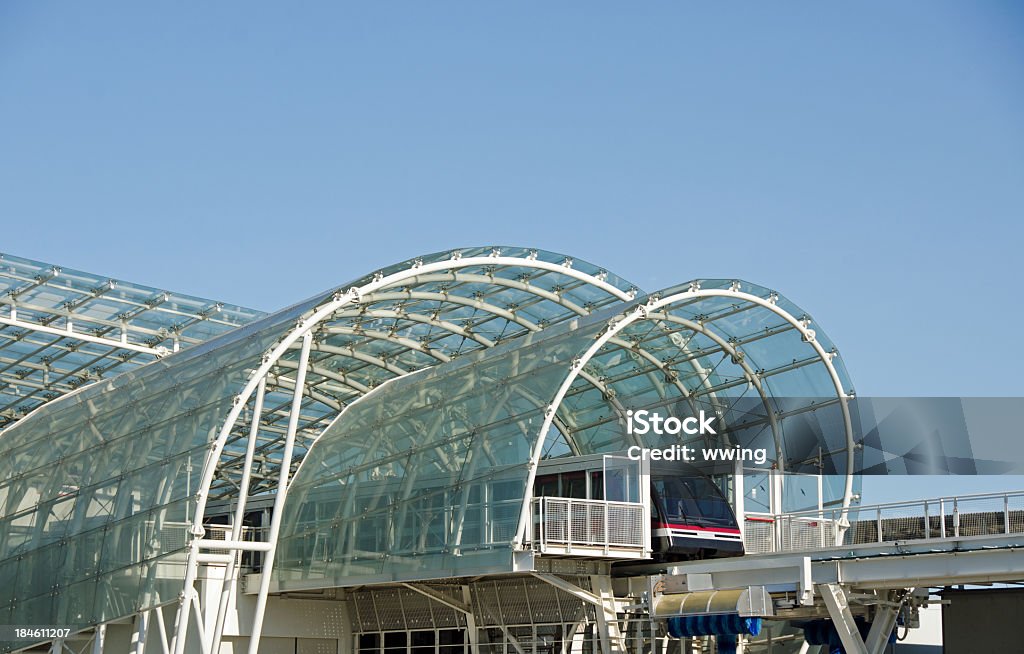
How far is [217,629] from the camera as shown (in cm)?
3228

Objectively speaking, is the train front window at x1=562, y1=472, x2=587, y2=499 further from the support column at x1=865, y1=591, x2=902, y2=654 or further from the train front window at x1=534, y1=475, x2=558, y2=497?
the support column at x1=865, y1=591, x2=902, y2=654

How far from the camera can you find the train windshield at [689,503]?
108 feet

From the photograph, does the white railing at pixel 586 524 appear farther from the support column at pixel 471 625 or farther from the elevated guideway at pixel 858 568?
the support column at pixel 471 625

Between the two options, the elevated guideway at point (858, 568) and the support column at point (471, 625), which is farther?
the support column at point (471, 625)

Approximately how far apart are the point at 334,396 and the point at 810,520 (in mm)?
19026

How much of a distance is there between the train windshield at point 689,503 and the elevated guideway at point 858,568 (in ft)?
3.76

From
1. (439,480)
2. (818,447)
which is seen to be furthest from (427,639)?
(818,447)

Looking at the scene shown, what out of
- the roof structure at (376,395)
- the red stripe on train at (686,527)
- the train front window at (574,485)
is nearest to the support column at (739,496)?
the red stripe on train at (686,527)

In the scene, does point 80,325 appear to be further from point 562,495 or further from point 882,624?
point 882,624

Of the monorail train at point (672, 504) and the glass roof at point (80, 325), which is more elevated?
the glass roof at point (80, 325)

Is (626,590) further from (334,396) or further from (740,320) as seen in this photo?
(334,396)

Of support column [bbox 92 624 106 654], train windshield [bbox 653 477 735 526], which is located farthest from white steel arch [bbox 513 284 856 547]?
support column [bbox 92 624 106 654]

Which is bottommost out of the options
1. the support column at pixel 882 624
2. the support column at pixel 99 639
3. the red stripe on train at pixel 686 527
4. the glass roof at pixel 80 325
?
the support column at pixel 99 639

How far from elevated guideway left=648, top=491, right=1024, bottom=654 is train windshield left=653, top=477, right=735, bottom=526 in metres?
1.15
